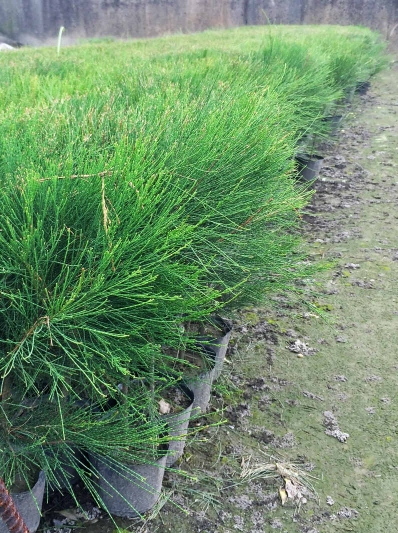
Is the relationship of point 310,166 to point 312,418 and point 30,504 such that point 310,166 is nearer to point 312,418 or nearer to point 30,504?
point 312,418

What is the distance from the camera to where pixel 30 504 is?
1287 millimetres

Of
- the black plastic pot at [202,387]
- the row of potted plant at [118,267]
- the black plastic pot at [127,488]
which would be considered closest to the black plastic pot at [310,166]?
the row of potted plant at [118,267]

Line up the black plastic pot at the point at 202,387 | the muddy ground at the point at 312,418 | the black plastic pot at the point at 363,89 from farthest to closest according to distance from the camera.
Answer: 1. the black plastic pot at the point at 363,89
2. the black plastic pot at the point at 202,387
3. the muddy ground at the point at 312,418

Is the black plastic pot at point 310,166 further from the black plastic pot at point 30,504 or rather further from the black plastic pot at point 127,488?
the black plastic pot at point 30,504

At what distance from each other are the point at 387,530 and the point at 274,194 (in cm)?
101

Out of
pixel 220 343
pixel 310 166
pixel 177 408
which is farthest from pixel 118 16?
pixel 177 408

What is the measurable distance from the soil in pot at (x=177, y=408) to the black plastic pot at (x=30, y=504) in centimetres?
37

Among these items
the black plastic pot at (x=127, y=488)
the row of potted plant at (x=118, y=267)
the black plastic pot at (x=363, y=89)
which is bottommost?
the black plastic pot at (x=363, y=89)

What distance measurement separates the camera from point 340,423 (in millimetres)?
1855

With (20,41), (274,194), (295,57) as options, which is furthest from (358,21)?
(274,194)

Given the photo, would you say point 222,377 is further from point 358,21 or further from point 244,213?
point 358,21

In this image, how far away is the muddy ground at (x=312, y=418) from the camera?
4.92ft

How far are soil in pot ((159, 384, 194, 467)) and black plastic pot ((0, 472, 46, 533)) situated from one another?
368 millimetres

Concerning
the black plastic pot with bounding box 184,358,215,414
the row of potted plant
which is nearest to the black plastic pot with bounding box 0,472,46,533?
the row of potted plant
